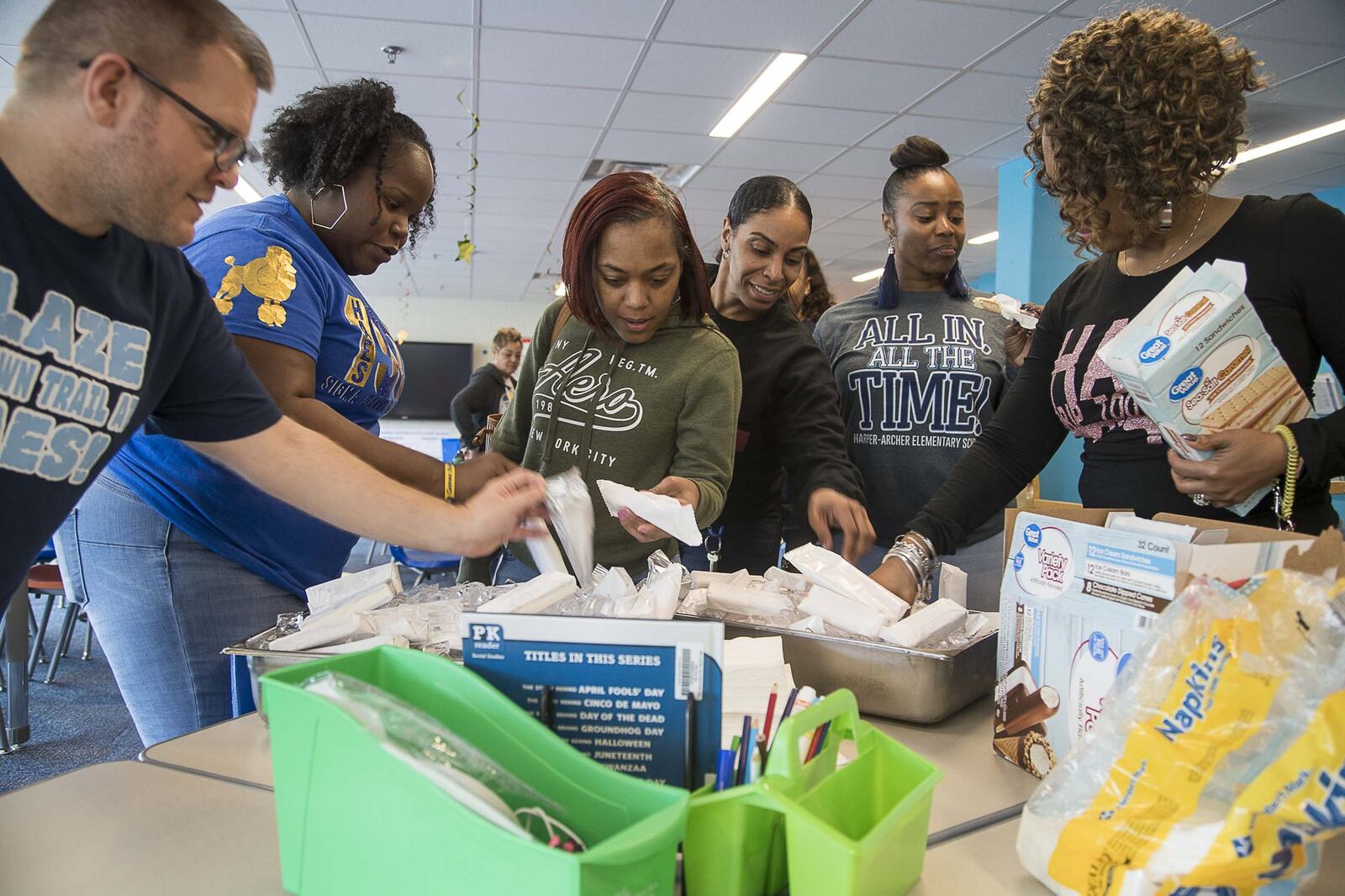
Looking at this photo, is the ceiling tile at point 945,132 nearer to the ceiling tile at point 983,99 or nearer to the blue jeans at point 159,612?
the ceiling tile at point 983,99

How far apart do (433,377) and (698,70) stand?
9.44 metres

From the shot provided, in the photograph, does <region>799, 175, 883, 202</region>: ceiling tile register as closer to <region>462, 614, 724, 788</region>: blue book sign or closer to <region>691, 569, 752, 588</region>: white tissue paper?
<region>691, 569, 752, 588</region>: white tissue paper

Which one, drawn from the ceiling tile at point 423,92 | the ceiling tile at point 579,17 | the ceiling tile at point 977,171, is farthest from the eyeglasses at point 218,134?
the ceiling tile at point 977,171

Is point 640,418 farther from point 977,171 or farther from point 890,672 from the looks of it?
point 977,171

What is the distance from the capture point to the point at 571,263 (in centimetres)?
161

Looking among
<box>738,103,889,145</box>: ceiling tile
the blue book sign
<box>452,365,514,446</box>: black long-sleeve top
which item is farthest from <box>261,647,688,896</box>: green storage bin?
<box>452,365,514,446</box>: black long-sleeve top

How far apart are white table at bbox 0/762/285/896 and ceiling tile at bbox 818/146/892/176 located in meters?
5.56

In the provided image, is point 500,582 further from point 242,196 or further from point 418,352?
point 418,352

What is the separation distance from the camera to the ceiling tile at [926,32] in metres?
3.80

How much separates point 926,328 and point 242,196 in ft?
22.1

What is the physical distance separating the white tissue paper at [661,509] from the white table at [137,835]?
0.59m

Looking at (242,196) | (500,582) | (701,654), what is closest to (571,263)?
(500,582)

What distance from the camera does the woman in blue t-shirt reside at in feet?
4.27

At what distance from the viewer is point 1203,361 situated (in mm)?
977
